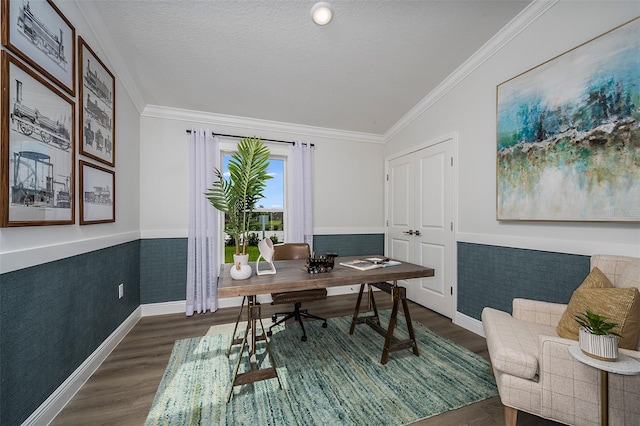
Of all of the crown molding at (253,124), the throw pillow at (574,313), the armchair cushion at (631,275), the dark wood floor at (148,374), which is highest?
the crown molding at (253,124)

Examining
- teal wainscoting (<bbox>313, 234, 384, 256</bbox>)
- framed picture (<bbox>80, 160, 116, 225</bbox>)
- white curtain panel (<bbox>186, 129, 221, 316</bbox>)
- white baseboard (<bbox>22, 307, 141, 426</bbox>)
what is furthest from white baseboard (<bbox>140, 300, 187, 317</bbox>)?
teal wainscoting (<bbox>313, 234, 384, 256</bbox>)

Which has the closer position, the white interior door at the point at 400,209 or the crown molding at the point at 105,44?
the crown molding at the point at 105,44

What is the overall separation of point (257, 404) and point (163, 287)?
7.32 feet

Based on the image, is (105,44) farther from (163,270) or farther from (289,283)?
(289,283)

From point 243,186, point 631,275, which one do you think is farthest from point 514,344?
point 243,186

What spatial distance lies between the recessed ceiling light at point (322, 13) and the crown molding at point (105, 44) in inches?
63.9

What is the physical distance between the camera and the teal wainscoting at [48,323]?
1.20m

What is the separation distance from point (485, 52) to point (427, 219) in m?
1.95

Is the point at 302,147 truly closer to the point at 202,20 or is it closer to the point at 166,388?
the point at 202,20

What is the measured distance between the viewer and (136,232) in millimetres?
2924

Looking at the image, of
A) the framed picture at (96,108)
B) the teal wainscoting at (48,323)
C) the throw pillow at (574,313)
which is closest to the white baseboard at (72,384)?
the teal wainscoting at (48,323)

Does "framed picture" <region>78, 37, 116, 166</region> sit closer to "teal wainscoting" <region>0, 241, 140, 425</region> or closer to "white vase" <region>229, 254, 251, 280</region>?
"teal wainscoting" <region>0, 241, 140, 425</region>

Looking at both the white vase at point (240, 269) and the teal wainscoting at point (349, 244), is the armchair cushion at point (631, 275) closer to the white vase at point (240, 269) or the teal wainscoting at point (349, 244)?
the white vase at point (240, 269)

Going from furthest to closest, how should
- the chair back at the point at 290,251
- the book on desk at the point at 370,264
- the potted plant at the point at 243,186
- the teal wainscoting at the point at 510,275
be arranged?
the chair back at the point at 290,251
the book on desk at the point at 370,264
the teal wainscoting at the point at 510,275
the potted plant at the point at 243,186
